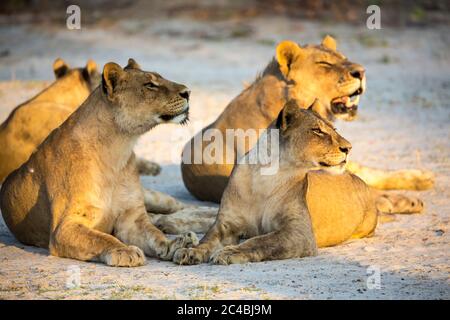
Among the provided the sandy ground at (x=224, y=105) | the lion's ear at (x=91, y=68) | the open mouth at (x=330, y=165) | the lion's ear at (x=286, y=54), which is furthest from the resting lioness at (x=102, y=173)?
the lion's ear at (x=91, y=68)

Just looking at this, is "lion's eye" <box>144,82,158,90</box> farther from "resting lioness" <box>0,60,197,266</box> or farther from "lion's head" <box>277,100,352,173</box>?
"lion's head" <box>277,100,352,173</box>

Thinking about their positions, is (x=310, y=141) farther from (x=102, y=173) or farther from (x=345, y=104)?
(x=345, y=104)

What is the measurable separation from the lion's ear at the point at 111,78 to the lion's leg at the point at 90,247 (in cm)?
96

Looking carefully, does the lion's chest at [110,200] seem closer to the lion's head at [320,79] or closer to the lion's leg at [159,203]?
the lion's leg at [159,203]

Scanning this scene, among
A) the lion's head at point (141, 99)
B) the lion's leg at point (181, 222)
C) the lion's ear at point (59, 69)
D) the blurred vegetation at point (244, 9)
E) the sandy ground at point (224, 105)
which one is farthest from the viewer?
the blurred vegetation at point (244, 9)

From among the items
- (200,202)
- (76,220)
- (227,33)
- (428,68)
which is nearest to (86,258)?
(76,220)

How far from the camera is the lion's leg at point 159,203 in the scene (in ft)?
27.9

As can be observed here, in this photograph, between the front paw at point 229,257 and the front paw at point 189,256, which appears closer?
the front paw at point 229,257

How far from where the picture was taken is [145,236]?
7.14 metres

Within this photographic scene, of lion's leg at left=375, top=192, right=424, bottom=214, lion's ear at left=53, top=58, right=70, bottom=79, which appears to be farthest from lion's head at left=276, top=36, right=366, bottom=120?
lion's ear at left=53, top=58, right=70, bottom=79

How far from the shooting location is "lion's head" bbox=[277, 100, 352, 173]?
22.4 feet

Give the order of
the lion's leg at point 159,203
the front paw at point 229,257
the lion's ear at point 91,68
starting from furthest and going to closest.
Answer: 1. the lion's ear at point 91,68
2. the lion's leg at point 159,203
3. the front paw at point 229,257

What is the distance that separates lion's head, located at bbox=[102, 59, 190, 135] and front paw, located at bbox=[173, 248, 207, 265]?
964 millimetres
